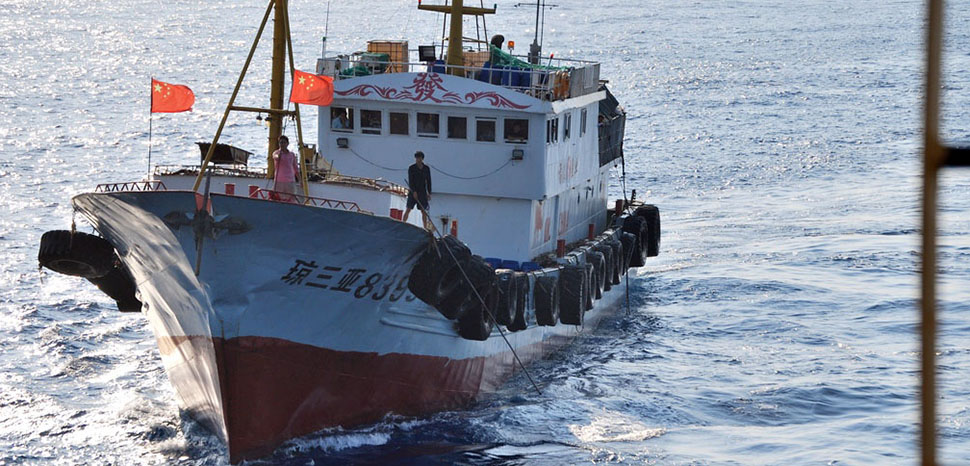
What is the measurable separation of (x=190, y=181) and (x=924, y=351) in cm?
1543

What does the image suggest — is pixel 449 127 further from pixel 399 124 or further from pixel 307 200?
pixel 307 200

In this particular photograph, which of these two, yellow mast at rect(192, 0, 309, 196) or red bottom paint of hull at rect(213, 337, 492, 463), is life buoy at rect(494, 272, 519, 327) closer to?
red bottom paint of hull at rect(213, 337, 492, 463)

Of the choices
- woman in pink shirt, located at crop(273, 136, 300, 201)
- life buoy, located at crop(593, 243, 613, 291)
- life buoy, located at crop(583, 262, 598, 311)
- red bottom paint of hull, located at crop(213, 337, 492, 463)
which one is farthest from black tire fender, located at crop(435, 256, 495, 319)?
life buoy, located at crop(593, 243, 613, 291)

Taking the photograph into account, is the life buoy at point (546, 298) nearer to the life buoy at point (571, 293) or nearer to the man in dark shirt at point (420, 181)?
the life buoy at point (571, 293)

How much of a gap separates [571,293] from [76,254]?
329 inches

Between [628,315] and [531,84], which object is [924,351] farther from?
[628,315]

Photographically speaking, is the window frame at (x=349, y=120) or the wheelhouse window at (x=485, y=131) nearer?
the wheelhouse window at (x=485, y=131)

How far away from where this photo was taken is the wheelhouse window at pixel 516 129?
21359 mm

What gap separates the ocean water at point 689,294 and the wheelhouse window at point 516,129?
4341 mm

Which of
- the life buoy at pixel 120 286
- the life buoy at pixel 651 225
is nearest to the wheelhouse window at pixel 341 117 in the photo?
the life buoy at pixel 120 286

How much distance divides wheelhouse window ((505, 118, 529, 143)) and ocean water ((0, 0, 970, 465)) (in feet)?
14.2

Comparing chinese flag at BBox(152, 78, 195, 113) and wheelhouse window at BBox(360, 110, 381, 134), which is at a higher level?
chinese flag at BBox(152, 78, 195, 113)

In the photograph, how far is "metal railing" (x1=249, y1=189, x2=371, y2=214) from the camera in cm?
1611

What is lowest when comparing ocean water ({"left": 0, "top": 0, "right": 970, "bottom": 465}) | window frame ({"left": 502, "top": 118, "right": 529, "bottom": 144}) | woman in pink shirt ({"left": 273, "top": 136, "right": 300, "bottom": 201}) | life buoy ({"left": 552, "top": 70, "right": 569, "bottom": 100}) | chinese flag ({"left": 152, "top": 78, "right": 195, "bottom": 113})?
ocean water ({"left": 0, "top": 0, "right": 970, "bottom": 465})
